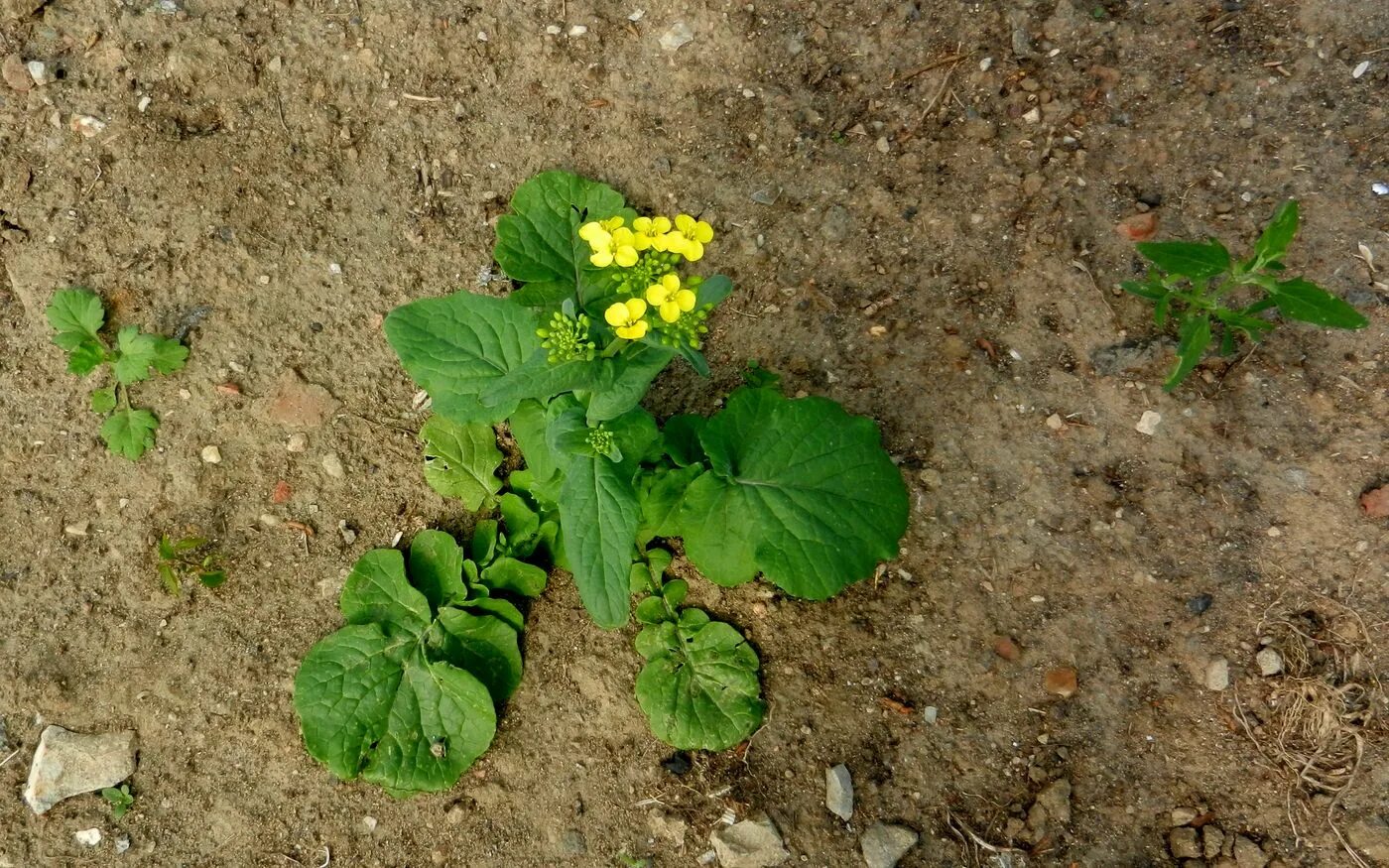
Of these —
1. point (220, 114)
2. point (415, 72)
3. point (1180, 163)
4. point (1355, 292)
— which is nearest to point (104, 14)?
point (220, 114)

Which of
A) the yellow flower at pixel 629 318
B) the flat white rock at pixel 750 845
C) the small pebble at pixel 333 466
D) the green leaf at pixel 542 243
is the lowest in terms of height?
the flat white rock at pixel 750 845

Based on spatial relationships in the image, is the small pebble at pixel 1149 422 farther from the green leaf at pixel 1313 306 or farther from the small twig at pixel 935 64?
the small twig at pixel 935 64

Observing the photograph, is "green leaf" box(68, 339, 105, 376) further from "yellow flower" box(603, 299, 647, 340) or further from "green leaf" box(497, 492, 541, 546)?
"yellow flower" box(603, 299, 647, 340)

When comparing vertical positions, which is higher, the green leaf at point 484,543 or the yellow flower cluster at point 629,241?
the yellow flower cluster at point 629,241

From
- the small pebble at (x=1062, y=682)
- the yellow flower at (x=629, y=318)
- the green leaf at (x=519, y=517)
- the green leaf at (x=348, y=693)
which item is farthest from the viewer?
the green leaf at (x=519, y=517)

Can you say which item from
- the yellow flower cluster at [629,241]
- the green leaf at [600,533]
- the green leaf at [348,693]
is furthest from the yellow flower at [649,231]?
the green leaf at [348,693]

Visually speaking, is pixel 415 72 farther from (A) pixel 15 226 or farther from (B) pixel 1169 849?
(B) pixel 1169 849

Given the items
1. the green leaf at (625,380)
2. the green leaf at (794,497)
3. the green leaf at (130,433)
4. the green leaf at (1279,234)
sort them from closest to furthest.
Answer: the green leaf at (625,380), the green leaf at (1279,234), the green leaf at (794,497), the green leaf at (130,433)
